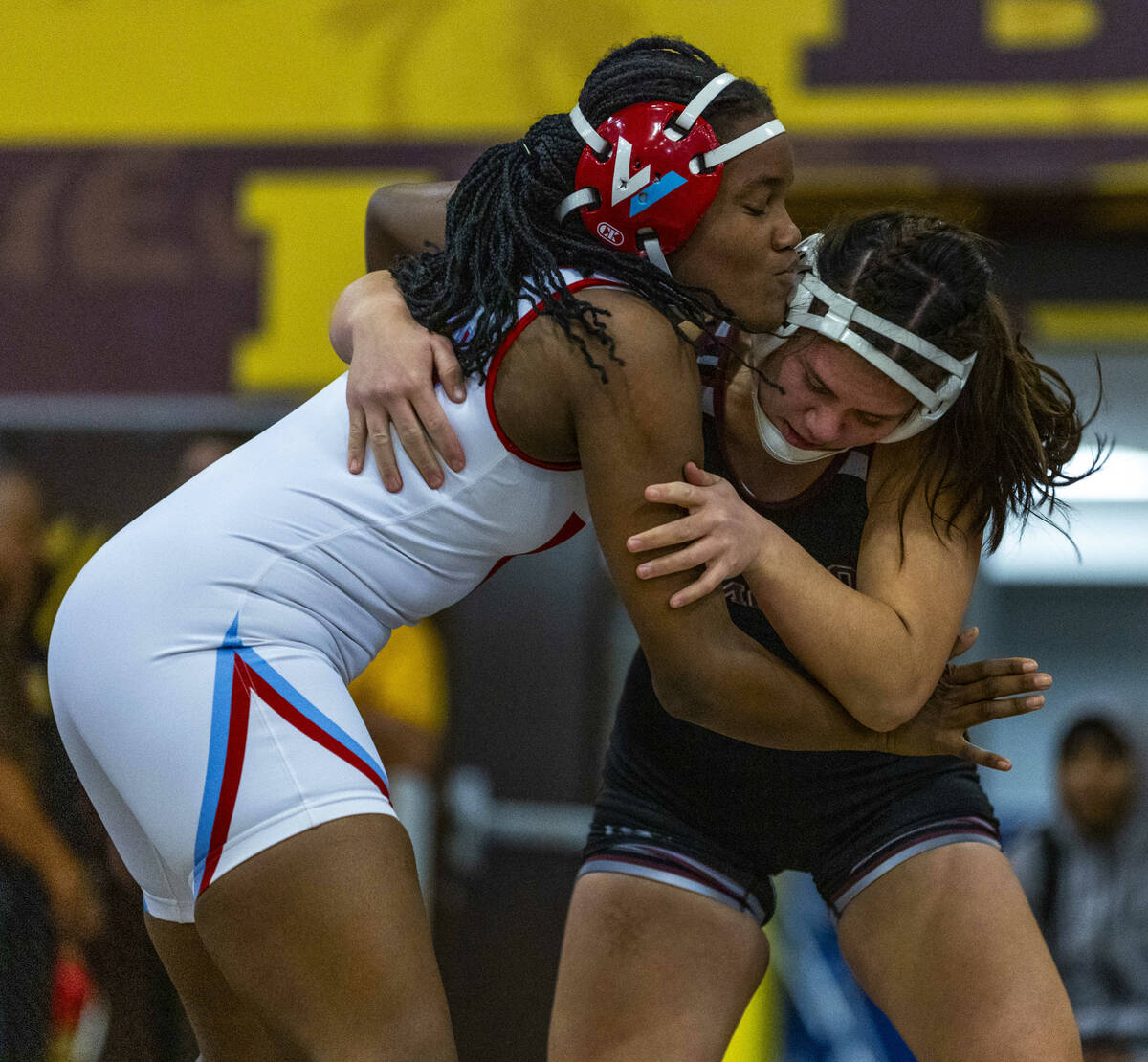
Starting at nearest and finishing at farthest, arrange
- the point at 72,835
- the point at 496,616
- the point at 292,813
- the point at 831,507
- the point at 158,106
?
1. the point at 292,813
2. the point at 831,507
3. the point at 72,835
4. the point at 496,616
5. the point at 158,106

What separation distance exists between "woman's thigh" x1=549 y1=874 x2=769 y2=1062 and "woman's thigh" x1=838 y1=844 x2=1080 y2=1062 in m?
0.19

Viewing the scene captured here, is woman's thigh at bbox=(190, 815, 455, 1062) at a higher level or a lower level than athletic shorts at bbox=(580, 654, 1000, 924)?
higher

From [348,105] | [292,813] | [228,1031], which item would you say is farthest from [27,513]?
[292,813]

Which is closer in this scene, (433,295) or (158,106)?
(433,295)

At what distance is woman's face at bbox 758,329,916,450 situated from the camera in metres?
1.81

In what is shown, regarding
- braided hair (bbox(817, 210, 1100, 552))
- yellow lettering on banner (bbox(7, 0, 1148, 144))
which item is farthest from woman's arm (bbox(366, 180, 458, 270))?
yellow lettering on banner (bbox(7, 0, 1148, 144))

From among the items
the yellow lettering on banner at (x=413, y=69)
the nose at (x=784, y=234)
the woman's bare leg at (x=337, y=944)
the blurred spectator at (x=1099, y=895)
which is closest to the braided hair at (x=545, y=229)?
the nose at (x=784, y=234)

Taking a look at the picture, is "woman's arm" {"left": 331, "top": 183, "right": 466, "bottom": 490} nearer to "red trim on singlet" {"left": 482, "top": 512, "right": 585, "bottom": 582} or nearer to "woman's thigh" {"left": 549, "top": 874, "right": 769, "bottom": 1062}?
"red trim on singlet" {"left": 482, "top": 512, "right": 585, "bottom": 582}

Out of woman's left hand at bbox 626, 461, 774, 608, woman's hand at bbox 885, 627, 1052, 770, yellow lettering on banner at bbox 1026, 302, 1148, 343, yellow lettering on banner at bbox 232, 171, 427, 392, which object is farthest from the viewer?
yellow lettering on banner at bbox 232, 171, 427, 392

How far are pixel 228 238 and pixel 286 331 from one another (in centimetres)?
37

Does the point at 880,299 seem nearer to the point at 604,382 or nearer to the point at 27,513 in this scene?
the point at 604,382

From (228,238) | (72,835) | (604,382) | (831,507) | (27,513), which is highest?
(604,382)

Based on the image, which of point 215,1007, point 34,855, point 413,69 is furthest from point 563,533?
point 413,69

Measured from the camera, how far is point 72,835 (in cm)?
337
